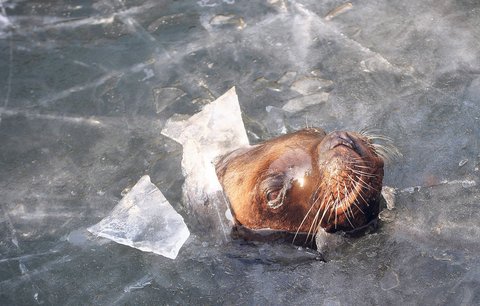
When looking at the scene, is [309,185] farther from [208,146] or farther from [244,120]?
[244,120]

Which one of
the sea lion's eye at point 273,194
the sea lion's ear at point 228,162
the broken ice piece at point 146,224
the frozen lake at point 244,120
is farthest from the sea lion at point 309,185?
the broken ice piece at point 146,224

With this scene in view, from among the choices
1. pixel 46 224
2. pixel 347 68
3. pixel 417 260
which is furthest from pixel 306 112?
pixel 46 224

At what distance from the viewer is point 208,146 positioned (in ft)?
18.4

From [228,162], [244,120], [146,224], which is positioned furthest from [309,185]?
[244,120]

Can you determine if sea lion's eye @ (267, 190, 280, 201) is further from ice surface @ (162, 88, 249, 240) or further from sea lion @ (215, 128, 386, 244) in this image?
ice surface @ (162, 88, 249, 240)

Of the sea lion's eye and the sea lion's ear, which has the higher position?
the sea lion's eye

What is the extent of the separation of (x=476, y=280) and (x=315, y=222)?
1.14 metres

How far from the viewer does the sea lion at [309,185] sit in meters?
4.61

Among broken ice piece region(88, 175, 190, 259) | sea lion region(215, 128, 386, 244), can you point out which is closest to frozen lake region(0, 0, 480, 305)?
broken ice piece region(88, 175, 190, 259)

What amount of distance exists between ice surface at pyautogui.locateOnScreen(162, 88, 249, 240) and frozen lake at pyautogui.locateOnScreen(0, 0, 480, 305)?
147mm

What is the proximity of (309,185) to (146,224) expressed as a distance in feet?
4.50

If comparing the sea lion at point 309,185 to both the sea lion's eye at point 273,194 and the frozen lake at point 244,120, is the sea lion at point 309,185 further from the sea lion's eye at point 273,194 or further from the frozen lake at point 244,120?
the frozen lake at point 244,120

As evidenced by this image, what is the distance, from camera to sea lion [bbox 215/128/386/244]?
4605mm

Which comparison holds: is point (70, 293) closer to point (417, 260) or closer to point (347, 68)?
point (417, 260)
